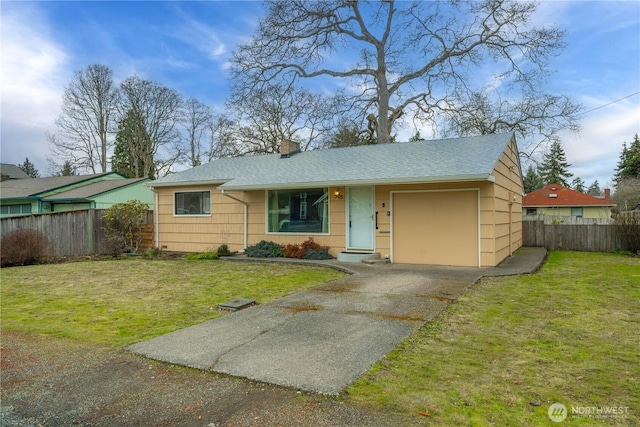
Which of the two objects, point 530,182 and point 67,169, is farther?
point 530,182

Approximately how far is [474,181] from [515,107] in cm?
1421

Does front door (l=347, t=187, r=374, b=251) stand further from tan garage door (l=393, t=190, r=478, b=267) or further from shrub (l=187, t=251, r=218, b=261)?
shrub (l=187, t=251, r=218, b=261)

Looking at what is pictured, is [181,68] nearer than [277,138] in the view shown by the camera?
Yes

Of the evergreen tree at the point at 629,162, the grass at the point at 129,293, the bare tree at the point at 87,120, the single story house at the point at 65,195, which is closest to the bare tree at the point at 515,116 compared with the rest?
the grass at the point at 129,293

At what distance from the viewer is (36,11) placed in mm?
9469

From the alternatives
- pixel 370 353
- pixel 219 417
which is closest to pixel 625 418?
pixel 370 353

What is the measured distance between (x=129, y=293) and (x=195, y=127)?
88.4 ft

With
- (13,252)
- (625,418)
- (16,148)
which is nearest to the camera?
(625,418)

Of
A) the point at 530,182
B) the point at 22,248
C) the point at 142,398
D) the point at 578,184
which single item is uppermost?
the point at 578,184

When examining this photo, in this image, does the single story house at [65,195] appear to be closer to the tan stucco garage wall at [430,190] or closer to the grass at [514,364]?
the tan stucco garage wall at [430,190]

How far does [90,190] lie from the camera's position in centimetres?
2022

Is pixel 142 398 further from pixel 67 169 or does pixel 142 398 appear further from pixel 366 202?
pixel 67 169

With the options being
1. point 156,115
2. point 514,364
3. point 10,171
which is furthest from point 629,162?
point 10,171

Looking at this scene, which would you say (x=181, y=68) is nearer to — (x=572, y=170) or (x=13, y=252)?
(x=13, y=252)
